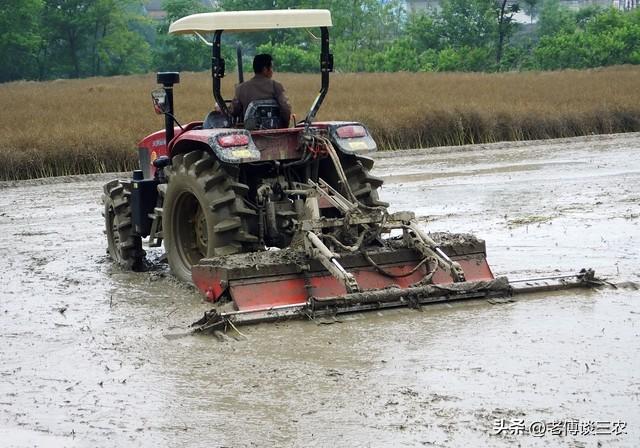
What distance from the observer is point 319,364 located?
6.92m

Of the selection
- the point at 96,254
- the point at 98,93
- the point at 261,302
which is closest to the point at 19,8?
the point at 98,93

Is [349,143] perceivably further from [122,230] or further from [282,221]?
[122,230]

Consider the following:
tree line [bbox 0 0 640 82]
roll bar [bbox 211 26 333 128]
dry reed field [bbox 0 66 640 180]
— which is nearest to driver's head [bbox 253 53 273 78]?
roll bar [bbox 211 26 333 128]

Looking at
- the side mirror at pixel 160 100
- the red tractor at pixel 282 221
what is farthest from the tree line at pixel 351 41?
the red tractor at pixel 282 221

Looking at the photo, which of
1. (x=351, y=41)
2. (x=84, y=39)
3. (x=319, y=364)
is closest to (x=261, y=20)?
(x=319, y=364)

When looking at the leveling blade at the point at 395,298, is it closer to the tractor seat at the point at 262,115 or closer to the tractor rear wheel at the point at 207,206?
the tractor rear wheel at the point at 207,206

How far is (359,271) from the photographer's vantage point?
27.6ft

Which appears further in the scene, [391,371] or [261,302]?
[261,302]

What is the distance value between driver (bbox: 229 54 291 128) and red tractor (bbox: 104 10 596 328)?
0.31ft

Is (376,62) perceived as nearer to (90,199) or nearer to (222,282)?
(90,199)

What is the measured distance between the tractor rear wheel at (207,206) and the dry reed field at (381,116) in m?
9.34

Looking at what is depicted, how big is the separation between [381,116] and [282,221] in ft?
43.3

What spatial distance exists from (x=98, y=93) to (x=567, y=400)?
30.2 metres

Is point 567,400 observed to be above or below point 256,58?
below
